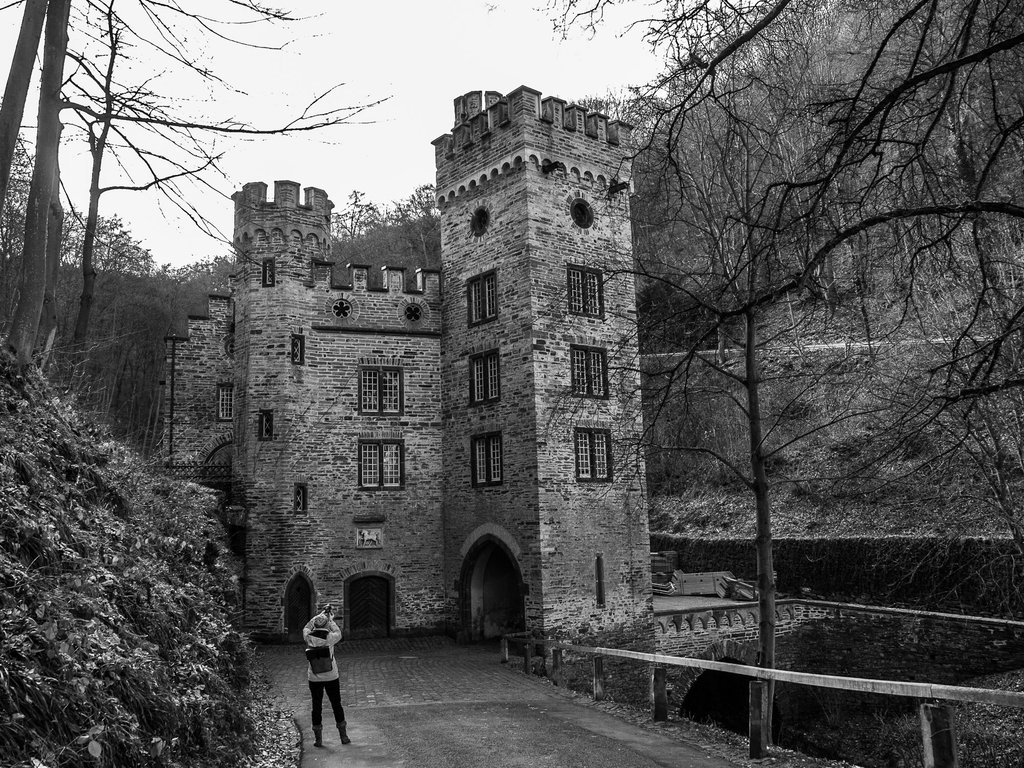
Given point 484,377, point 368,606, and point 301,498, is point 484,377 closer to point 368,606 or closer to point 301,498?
point 301,498

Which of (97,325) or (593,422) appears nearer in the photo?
(593,422)

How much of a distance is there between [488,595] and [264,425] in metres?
7.50

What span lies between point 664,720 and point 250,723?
4.67 meters

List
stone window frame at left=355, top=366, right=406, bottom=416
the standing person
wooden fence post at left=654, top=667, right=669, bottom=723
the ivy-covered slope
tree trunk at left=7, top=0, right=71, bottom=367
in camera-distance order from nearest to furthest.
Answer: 1. the ivy-covered slope
2. the standing person
3. tree trunk at left=7, top=0, right=71, bottom=367
4. wooden fence post at left=654, top=667, right=669, bottom=723
5. stone window frame at left=355, top=366, right=406, bottom=416

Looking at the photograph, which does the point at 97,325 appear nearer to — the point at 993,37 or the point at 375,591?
the point at 375,591

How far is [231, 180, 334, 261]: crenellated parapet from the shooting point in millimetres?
21938

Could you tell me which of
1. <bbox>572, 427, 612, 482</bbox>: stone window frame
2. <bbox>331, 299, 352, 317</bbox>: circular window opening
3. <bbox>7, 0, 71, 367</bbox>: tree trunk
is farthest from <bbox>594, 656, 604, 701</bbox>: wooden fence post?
<bbox>331, 299, 352, 317</bbox>: circular window opening

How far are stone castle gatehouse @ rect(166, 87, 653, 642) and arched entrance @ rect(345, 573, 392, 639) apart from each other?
4cm

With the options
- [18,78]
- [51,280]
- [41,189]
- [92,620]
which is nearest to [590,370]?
[51,280]

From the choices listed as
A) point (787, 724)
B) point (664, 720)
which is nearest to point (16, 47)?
point (664, 720)

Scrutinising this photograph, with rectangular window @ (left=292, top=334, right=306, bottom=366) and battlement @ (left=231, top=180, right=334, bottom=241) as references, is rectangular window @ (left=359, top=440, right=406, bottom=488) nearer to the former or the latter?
rectangular window @ (left=292, top=334, right=306, bottom=366)

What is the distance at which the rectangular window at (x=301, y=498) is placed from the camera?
20797mm

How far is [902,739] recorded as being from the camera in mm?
16562

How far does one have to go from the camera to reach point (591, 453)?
66.5ft
